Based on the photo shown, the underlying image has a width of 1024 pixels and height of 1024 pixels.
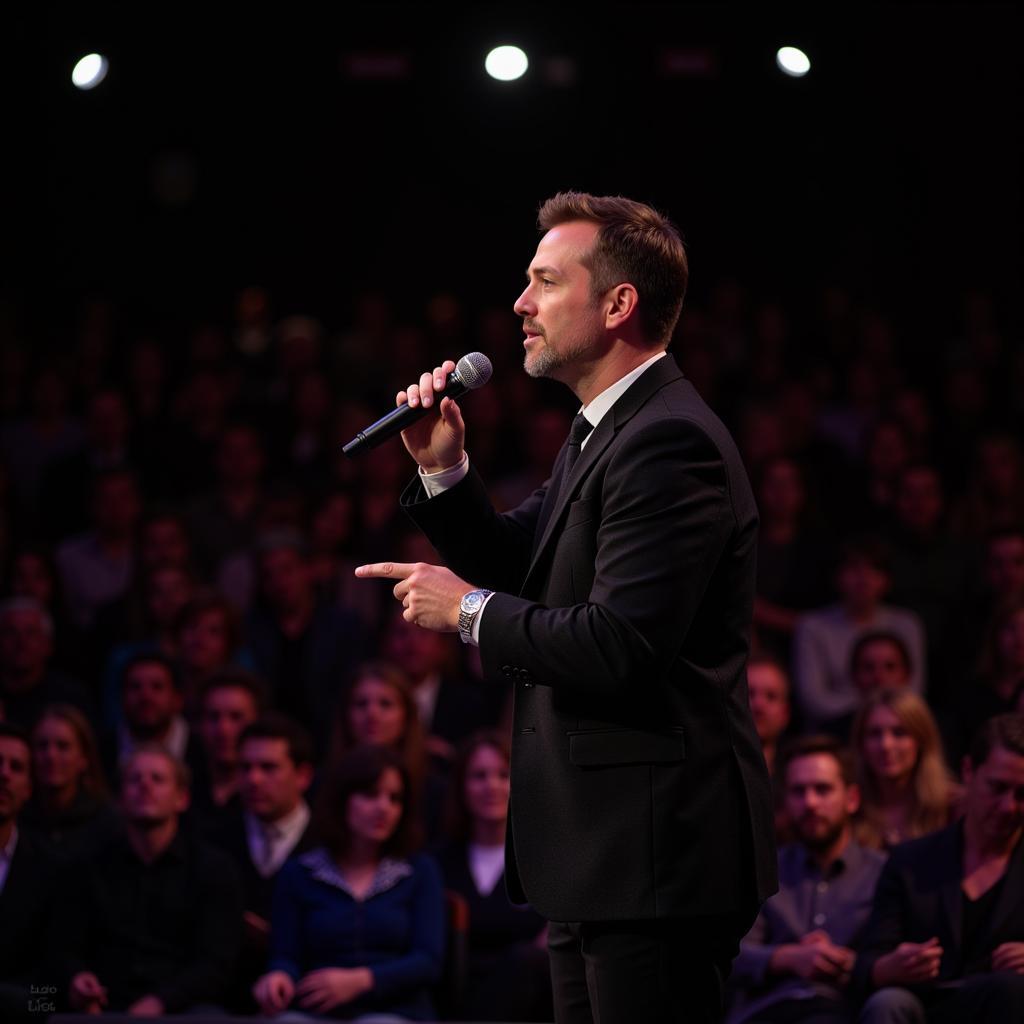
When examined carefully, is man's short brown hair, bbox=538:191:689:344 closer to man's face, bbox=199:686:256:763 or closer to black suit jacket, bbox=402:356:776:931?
black suit jacket, bbox=402:356:776:931

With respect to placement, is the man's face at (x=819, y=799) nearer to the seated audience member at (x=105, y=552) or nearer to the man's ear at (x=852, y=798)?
the man's ear at (x=852, y=798)

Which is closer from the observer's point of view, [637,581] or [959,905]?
[637,581]

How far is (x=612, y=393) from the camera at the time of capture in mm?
2193

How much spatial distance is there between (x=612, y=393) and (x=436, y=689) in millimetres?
3205

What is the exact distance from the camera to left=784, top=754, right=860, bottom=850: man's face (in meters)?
3.91

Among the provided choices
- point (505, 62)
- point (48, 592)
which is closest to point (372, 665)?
point (48, 592)

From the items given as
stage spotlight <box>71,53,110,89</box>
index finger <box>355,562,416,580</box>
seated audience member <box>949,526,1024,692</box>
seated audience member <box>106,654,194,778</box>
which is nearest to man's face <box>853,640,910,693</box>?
seated audience member <box>949,526,1024,692</box>

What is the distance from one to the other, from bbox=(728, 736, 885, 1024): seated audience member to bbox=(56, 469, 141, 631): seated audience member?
116 inches

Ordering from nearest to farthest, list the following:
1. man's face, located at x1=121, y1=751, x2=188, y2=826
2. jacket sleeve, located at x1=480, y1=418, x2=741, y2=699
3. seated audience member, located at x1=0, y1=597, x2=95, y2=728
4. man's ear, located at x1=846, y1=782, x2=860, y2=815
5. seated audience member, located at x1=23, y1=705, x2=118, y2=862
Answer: jacket sleeve, located at x1=480, y1=418, x2=741, y2=699 → man's ear, located at x1=846, y1=782, x2=860, y2=815 → man's face, located at x1=121, y1=751, x2=188, y2=826 → seated audience member, located at x1=23, y1=705, x2=118, y2=862 → seated audience member, located at x1=0, y1=597, x2=95, y2=728

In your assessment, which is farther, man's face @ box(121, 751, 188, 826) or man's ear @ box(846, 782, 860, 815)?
man's face @ box(121, 751, 188, 826)

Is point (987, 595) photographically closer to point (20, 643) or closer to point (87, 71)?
point (20, 643)

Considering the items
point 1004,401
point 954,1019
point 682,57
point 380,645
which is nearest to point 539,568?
point 954,1019

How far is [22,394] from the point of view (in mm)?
7250

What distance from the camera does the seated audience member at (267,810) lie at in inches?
171
